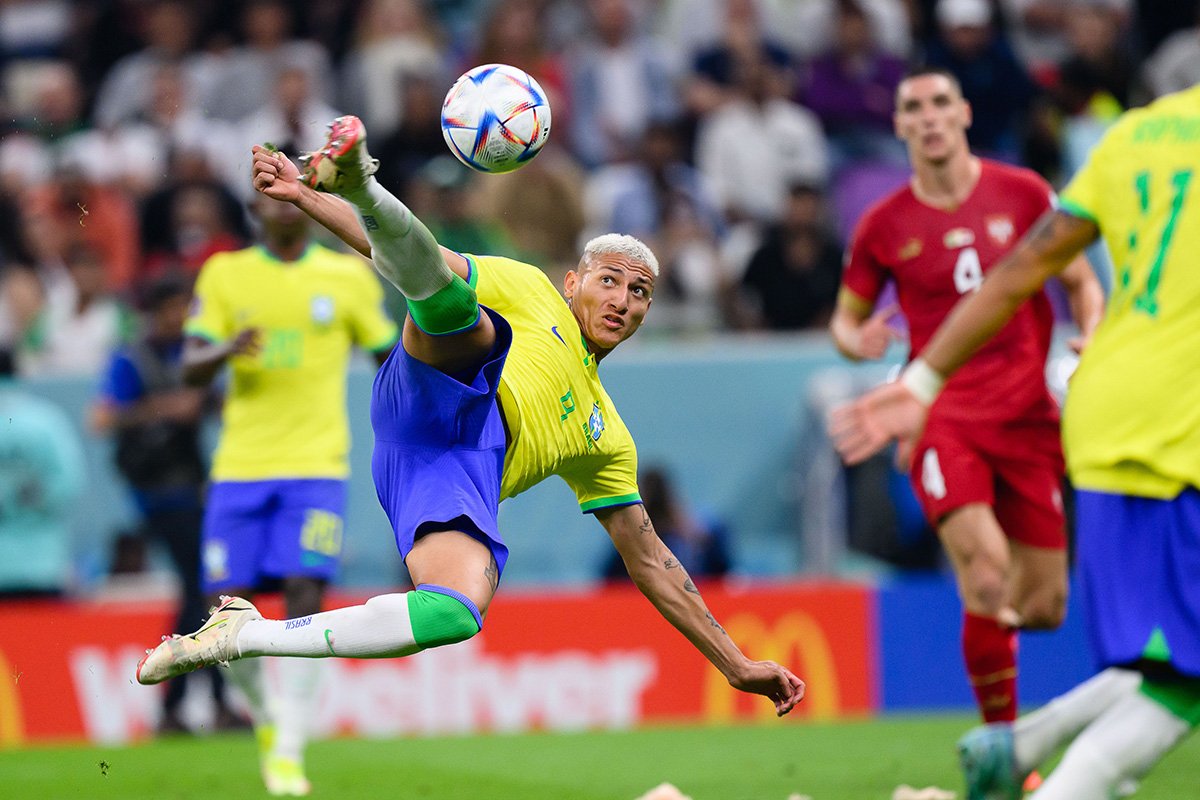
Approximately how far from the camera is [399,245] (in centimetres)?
537

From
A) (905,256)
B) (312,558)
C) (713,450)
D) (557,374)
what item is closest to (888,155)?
(713,450)

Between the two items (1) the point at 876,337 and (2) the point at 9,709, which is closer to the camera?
(1) the point at 876,337

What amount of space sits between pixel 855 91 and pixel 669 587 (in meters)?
9.77

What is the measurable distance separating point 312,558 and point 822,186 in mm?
7510

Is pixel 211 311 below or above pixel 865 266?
above

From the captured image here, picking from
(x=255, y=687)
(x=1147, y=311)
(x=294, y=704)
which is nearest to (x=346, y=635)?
(x=1147, y=311)

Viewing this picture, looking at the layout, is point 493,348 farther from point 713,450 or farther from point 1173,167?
point 713,450

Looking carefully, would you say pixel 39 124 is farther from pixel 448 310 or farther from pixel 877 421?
pixel 877 421

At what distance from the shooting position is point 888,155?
1548cm

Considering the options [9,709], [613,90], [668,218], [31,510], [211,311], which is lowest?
[9,709]

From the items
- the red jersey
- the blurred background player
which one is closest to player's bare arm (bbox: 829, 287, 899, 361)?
the red jersey

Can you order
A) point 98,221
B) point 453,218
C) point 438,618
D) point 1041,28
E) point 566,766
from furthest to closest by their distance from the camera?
point 1041,28 < point 98,221 < point 453,218 < point 566,766 < point 438,618

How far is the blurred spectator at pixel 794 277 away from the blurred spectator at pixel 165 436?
Answer: 4.56m

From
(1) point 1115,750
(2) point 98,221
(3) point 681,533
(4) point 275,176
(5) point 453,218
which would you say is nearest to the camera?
(1) point 1115,750
